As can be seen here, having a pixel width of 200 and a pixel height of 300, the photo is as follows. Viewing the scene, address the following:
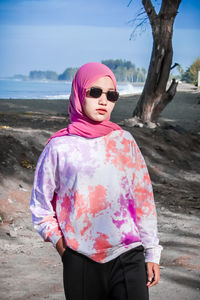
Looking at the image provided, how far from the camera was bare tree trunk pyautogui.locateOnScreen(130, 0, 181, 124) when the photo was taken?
1601cm

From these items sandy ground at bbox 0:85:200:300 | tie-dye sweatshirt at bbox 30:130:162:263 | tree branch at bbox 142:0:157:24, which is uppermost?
tree branch at bbox 142:0:157:24

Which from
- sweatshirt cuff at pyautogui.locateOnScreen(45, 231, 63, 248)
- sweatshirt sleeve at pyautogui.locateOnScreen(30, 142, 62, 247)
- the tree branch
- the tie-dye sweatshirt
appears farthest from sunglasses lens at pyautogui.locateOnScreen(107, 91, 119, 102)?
the tree branch

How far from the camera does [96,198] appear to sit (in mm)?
2449

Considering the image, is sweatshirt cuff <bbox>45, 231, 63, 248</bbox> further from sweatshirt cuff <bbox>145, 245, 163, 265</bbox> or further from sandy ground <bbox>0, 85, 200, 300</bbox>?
sandy ground <bbox>0, 85, 200, 300</bbox>

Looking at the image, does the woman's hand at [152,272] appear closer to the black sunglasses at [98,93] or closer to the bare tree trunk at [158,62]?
the black sunglasses at [98,93]

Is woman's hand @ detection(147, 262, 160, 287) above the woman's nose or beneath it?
beneath

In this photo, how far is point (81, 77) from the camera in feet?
8.36

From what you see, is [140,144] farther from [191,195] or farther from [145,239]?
[145,239]

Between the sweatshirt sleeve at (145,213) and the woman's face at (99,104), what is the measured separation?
9.3 inches

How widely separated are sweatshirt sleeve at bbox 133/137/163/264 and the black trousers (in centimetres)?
13

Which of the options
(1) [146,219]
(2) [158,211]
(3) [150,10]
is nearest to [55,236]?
(1) [146,219]

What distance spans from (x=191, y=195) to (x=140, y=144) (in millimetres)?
3394

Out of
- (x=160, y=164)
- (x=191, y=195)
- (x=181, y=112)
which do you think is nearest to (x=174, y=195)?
(x=191, y=195)

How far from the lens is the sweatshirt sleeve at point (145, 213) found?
251 cm
